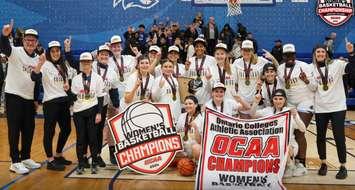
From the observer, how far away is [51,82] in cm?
609

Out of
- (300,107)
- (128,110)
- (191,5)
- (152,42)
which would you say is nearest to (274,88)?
(300,107)

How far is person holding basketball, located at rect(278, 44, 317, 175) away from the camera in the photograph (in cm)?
592

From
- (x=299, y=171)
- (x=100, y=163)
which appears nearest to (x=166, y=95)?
(x=100, y=163)

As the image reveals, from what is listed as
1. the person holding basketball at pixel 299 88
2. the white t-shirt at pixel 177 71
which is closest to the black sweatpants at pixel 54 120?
the white t-shirt at pixel 177 71

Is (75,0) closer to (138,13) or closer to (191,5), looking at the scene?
(138,13)

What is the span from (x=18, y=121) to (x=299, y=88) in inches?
148

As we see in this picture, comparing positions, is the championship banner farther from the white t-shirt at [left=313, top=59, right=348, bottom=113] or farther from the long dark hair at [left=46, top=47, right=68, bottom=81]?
the white t-shirt at [left=313, top=59, right=348, bottom=113]

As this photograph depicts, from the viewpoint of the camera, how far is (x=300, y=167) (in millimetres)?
5973

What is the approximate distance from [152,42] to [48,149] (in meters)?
7.48

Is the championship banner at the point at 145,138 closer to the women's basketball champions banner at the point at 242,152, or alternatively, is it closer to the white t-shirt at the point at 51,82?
the women's basketball champions banner at the point at 242,152

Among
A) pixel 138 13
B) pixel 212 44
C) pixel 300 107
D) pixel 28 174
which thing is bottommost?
pixel 28 174

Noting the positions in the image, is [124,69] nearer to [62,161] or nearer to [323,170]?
[62,161]

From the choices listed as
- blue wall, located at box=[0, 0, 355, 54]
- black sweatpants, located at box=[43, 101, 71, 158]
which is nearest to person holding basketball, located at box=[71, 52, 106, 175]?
black sweatpants, located at box=[43, 101, 71, 158]

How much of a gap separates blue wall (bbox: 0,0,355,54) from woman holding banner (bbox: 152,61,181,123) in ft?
36.9
